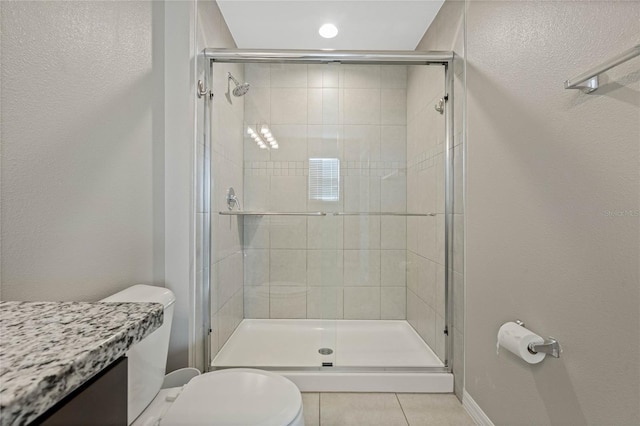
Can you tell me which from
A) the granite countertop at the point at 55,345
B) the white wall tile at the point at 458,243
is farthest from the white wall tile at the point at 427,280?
the granite countertop at the point at 55,345

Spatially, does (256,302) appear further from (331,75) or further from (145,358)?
(331,75)

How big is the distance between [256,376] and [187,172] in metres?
1.07

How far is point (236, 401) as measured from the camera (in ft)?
3.65

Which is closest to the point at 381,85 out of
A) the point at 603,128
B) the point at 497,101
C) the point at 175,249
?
the point at 497,101

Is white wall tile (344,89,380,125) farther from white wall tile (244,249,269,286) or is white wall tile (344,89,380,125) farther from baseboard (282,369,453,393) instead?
baseboard (282,369,453,393)

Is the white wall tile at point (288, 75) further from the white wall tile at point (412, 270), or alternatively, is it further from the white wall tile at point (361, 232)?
the white wall tile at point (412, 270)

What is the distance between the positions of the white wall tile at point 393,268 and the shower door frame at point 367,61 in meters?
0.35

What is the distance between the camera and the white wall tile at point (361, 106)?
2176 millimetres

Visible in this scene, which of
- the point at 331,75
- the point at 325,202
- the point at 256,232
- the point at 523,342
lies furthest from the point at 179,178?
the point at 523,342

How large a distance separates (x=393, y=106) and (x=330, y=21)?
0.72m

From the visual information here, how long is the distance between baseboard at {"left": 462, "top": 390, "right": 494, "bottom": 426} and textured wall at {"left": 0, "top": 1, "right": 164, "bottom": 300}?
1.76 metres

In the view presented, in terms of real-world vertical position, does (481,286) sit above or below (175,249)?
below

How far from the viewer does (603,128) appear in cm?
93

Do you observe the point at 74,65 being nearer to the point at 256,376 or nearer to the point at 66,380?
the point at 66,380
